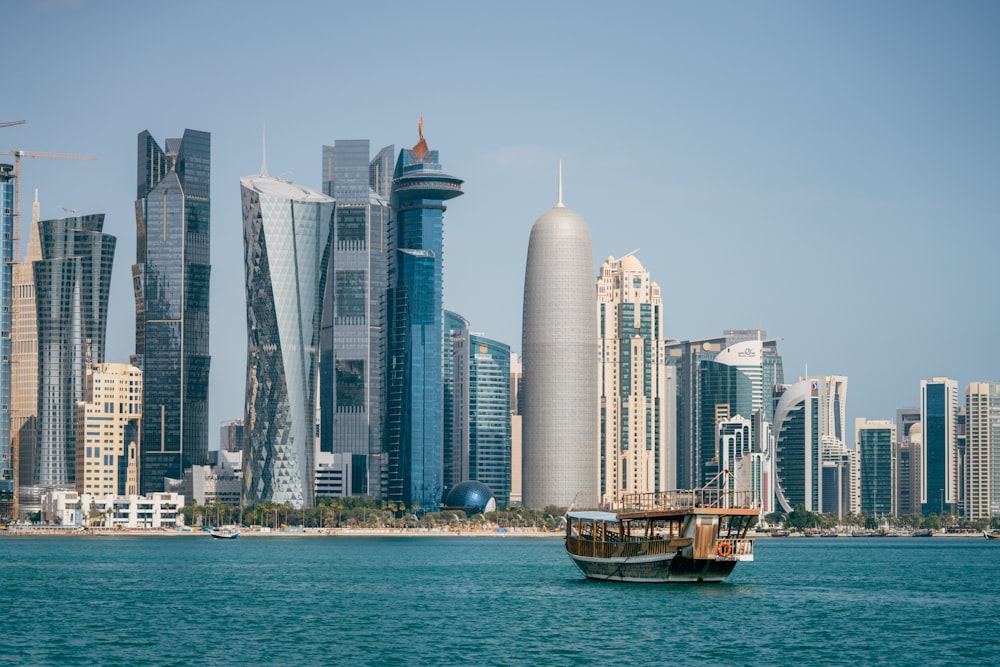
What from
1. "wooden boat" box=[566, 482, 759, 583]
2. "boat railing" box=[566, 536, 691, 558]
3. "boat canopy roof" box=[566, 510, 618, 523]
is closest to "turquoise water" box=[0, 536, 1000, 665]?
"wooden boat" box=[566, 482, 759, 583]

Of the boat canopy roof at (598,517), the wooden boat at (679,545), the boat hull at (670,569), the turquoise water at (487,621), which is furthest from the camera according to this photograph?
the boat canopy roof at (598,517)

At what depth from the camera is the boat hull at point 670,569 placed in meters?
132

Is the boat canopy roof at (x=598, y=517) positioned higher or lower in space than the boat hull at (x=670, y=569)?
higher

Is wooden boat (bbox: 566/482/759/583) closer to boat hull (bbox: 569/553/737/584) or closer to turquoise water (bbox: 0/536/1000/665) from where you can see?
boat hull (bbox: 569/553/737/584)

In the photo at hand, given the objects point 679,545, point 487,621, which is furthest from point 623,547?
point 487,621

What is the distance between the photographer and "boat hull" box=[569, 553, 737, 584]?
132125 millimetres

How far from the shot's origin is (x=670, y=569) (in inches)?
5241

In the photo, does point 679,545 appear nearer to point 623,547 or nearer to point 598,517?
point 623,547

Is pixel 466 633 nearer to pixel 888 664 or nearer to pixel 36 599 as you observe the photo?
pixel 888 664

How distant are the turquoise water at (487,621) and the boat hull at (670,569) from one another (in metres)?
0.96

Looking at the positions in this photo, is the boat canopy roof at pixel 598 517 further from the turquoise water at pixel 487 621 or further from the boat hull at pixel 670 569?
the turquoise water at pixel 487 621

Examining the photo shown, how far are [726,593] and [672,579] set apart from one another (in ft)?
18.3

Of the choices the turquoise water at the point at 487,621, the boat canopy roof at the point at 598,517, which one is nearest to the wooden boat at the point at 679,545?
the boat canopy roof at the point at 598,517

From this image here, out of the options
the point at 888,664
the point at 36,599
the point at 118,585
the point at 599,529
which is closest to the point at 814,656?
the point at 888,664
